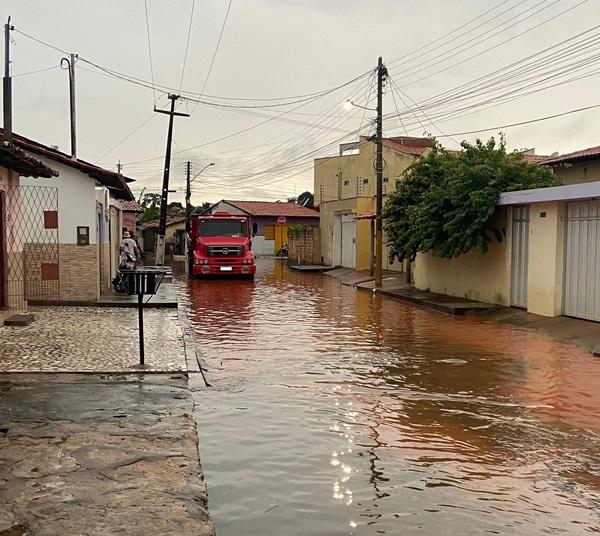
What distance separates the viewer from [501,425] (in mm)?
7074

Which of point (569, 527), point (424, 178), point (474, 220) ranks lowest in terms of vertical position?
point (569, 527)

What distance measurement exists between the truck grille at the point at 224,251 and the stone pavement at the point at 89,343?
12375mm

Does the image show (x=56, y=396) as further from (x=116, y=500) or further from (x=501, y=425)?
(x=501, y=425)

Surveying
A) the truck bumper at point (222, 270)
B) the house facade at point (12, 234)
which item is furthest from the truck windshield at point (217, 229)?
the house facade at point (12, 234)

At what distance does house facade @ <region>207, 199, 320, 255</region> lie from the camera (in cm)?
5253

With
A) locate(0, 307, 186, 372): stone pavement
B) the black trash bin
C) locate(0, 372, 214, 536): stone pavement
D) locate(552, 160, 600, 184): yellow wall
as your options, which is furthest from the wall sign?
locate(552, 160, 600, 184): yellow wall

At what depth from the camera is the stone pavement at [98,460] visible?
4.25m

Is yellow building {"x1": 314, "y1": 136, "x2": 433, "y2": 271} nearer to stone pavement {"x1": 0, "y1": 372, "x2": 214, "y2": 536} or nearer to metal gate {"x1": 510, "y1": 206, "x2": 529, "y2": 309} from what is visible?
metal gate {"x1": 510, "y1": 206, "x2": 529, "y2": 309}

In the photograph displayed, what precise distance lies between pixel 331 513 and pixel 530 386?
5.06 metres

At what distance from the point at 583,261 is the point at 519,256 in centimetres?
251

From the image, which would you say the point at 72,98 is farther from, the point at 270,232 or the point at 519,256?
the point at 270,232

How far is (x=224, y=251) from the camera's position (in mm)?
27516

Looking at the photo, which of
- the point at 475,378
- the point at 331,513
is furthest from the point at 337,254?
the point at 331,513

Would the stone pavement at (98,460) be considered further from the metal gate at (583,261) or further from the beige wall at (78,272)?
the metal gate at (583,261)
